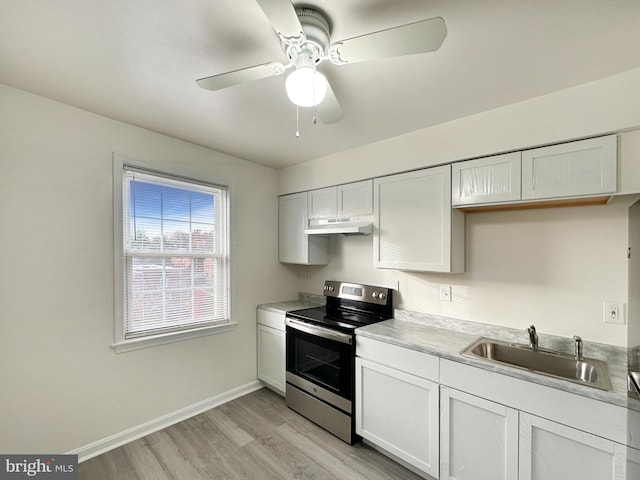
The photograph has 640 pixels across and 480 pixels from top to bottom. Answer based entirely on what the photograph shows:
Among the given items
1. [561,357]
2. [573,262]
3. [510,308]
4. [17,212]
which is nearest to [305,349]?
[510,308]

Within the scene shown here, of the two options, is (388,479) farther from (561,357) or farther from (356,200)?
(356,200)

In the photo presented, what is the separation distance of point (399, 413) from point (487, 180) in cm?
169

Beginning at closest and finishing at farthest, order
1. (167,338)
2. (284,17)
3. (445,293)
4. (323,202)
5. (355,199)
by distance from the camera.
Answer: (284,17)
(445,293)
(167,338)
(355,199)
(323,202)

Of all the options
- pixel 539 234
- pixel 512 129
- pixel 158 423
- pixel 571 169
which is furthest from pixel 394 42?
pixel 158 423

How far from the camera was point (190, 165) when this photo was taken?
2.64 meters

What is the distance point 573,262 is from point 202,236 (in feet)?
9.47

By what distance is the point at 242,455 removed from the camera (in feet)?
6.98

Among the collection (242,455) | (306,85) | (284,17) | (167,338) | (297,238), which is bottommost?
(242,455)

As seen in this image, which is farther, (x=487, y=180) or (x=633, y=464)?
(x=487, y=180)

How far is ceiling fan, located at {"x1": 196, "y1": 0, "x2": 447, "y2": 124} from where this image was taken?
0.98 metres

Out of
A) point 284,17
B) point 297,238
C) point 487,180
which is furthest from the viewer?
point 297,238

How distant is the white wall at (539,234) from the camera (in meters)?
1.54

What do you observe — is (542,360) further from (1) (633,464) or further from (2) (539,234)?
(2) (539,234)

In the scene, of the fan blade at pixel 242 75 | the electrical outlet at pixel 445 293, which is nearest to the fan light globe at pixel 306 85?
the fan blade at pixel 242 75
